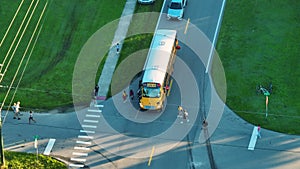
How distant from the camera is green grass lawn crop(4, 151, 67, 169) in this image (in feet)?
162

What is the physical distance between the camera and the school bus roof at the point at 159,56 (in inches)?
2149

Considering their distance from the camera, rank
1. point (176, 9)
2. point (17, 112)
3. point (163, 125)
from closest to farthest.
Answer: point (163, 125) → point (17, 112) → point (176, 9)

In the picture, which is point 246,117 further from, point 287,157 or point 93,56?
point 93,56

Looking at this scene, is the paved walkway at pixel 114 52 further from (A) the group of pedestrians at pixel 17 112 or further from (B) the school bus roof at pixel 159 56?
(A) the group of pedestrians at pixel 17 112

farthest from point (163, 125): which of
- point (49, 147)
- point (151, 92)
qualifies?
point (49, 147)

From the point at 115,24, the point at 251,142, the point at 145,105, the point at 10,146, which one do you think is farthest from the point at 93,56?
the point at 251,142

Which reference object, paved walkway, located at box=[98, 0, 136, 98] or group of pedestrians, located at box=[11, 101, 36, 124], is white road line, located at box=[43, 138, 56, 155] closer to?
group of pedestrians, located at box=[11, 101, 36, 124]

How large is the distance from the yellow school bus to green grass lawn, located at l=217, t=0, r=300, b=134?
20.1 feet

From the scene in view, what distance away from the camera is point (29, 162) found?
49781 millimetres

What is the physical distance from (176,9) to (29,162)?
2537 cm

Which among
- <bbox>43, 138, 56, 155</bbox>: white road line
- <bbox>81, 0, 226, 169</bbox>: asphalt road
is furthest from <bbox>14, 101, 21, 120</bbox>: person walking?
<bbox>81, 0, 226, 169</bbox>: asphalt road

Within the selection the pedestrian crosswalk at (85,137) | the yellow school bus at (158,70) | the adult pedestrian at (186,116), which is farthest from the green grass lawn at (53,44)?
the adult pedestrian at (186,116)

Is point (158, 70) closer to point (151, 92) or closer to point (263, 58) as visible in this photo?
point (151, 92)

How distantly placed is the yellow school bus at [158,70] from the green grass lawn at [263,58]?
20.1 feet
